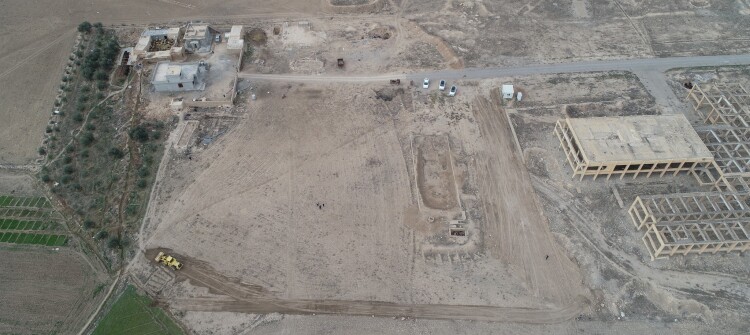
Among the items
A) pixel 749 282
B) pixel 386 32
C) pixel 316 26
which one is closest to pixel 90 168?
pixel 316 26

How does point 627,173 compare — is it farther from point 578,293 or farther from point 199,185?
point 199,185

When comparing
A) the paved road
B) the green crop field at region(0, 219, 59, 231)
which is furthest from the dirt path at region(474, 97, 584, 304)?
the green crop field at region(0, 219, 59, 231)

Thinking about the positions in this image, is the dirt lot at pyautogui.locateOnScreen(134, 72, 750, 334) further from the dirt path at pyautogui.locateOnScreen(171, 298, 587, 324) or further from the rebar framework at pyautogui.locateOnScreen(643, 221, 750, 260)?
the rebar framework at pyautogui.locateOnScreen(643, 221, 750, 260)

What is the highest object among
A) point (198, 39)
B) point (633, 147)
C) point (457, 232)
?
point (198, 39)

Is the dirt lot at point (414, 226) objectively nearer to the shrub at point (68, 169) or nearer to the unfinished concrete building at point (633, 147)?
the unfinished concrete building at point (633, 147)

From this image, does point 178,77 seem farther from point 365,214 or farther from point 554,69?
point 554,69

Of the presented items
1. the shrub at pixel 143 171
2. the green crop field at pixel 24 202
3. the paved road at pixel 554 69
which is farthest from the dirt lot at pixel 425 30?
the shrub at pixel 143 171

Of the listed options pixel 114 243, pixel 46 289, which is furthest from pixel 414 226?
pixel 46 289
